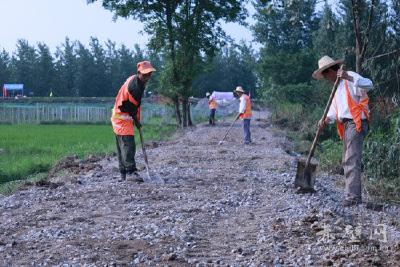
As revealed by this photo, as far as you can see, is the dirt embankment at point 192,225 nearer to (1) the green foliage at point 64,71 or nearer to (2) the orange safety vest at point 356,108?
(2) the orange safety vest at point 356,108

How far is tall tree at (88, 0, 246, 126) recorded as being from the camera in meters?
32.5

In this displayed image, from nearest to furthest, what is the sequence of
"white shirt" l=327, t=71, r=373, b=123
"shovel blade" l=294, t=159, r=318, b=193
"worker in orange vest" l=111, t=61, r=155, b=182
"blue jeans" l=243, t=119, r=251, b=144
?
"white shirt" l=327, t=71, r=373, b=123
"shovel blade" l=294, t=159, r=318, b=193
"worker in orange vest" l=111, t=61, r=155, b=182
"blue jeans" l=243, t=119, r=251, b=144

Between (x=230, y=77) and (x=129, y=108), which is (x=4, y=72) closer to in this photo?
(x=230, y=77)

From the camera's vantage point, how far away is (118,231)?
22.5ft

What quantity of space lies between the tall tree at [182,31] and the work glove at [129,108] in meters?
21.9

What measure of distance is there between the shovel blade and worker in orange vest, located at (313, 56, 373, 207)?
0.97m

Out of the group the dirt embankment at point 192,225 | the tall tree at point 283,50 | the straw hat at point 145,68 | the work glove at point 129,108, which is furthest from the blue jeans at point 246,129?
the tall tree at point 283,50

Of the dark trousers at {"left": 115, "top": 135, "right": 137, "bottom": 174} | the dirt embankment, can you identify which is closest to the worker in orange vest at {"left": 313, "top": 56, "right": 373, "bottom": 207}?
the dirt embankment

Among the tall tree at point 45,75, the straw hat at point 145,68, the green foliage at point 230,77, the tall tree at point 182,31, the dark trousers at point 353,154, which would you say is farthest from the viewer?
the green foliage at point 230,77

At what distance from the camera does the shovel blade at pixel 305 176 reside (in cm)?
948

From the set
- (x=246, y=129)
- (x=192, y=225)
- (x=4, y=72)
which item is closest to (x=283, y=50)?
(x=246, y=129)

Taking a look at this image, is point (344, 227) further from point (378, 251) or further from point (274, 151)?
point (274, 151)

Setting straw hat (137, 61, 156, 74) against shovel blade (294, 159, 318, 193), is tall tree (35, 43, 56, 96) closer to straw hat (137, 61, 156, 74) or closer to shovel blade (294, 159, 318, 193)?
straw hat (137, 61, 156, 74)

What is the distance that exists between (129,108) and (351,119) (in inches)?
154
